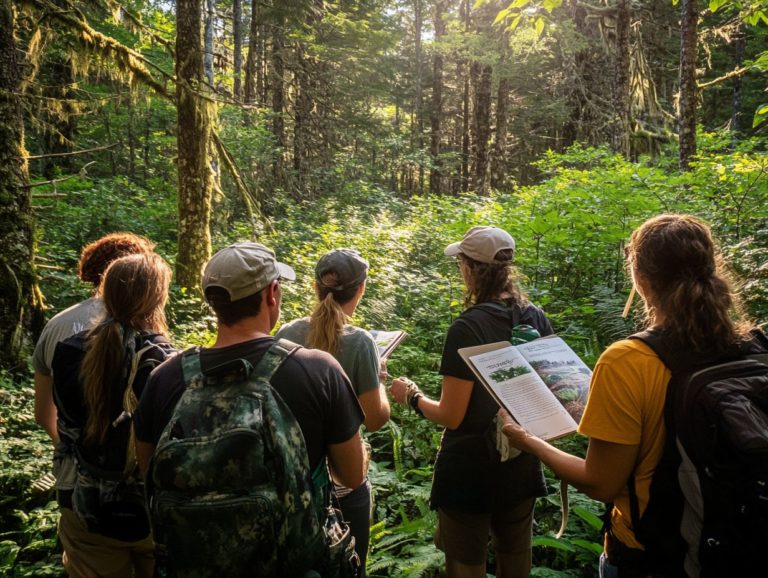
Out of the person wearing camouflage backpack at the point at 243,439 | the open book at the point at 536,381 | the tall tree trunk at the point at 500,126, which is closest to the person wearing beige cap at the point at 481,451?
the open book at the point at 536,381

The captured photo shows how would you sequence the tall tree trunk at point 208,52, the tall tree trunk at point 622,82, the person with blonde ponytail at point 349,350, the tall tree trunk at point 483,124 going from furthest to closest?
1. the tall tree trunk at point 483,124
2. the tall tree trunk at point 208,52
3. the tall tree trunk at point 622,82
4. the person with blonde ponytail at point 349,350

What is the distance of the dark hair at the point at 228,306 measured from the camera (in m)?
1.93

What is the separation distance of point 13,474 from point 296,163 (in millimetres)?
19155

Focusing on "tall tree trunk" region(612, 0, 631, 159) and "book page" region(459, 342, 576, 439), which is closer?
"book page" region(459, 342, 576, 439)

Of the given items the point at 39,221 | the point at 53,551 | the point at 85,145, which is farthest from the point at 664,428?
the point at 85,145

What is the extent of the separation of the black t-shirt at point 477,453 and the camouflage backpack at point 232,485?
1.22m

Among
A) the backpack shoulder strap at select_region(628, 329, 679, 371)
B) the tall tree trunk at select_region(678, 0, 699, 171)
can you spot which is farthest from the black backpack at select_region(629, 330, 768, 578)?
the tall tree trunk at select_region(678, 0, 699, 171)

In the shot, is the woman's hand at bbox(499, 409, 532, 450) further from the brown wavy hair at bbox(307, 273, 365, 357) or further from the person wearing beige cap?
the brown wavy hair at bbox(307, 273, 365, 357)

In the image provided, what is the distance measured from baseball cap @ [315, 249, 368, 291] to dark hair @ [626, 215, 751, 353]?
1.45 meters

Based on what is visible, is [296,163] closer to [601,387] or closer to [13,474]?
[13,474]

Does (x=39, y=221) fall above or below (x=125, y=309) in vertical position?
above

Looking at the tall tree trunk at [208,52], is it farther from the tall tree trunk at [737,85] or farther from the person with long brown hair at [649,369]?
the tall tree trunk at [737,85]

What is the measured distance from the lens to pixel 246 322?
6.41 feet

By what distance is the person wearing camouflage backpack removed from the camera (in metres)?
1.67
